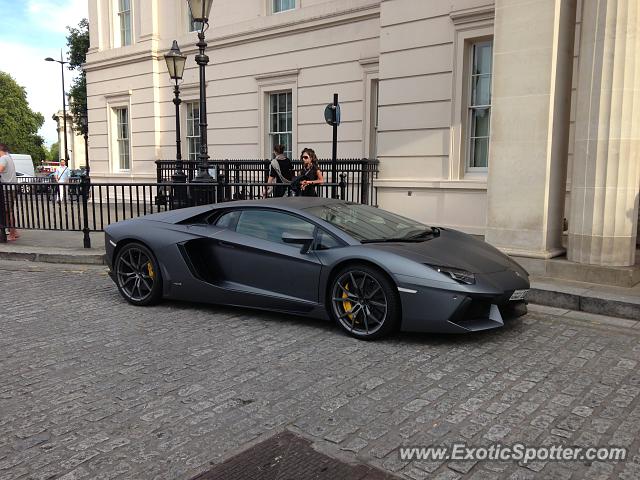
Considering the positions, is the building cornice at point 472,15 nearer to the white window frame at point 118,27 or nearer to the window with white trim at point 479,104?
the window with white trim at point 479,104

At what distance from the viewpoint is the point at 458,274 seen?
4879 millimetres

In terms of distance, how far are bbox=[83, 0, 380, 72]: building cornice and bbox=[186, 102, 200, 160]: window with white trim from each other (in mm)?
1878

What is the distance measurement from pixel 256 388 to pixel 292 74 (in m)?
12.9

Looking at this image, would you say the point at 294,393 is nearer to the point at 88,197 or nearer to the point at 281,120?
the point at 88,197

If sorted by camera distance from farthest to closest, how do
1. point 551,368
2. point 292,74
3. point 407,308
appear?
point 292,74, point 407,308, point 551,368

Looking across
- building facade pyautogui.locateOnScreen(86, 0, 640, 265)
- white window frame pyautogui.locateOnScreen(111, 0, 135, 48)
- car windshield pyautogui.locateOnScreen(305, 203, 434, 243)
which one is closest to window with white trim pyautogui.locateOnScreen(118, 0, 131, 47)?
white window frame pyautogui.locateOnScreen(111, 0, 135, 48)

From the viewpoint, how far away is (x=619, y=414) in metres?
3.62

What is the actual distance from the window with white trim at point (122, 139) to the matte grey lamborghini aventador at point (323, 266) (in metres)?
16.0

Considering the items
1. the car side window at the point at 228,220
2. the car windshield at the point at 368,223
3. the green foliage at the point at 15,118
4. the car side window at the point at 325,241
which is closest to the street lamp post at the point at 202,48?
the car side window at the point at 228,220

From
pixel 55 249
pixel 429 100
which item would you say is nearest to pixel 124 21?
pixel 55 249

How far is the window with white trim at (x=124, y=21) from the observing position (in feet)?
67.9

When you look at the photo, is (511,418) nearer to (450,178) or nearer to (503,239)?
(503,239)

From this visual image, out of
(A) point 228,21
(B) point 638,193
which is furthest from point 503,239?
(A) point 228,21

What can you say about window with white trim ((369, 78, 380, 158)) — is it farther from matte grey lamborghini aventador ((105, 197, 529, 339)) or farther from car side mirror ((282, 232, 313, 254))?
car side mirror ((282, 232, 313, 254))
